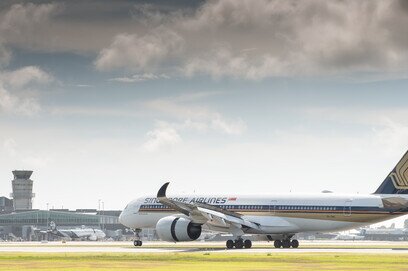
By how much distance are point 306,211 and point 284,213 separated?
236 cm

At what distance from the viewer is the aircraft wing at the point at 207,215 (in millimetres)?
77438

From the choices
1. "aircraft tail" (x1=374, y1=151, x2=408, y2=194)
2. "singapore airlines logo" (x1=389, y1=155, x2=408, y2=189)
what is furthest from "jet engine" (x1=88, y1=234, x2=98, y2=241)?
"singapore airlines logo" (x1=389, y1=155, x2=408, y2=189)

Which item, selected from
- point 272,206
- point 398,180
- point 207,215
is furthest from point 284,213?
point 398,180

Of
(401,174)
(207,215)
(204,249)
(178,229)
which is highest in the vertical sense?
(401,174)

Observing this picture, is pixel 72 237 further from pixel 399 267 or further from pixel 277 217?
pixel 399 267

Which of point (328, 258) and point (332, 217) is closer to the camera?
point (328, 258)

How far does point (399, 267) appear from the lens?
4572cm

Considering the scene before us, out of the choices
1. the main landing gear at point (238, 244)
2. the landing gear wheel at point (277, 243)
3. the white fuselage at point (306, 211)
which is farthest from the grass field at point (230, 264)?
the landing gear wheel at point (277, 243)

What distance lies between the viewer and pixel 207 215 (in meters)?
78.4

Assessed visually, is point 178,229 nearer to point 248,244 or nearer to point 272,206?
point 248,244

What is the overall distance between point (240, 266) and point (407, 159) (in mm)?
34214

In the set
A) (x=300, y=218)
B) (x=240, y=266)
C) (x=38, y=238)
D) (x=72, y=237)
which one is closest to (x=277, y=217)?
(x=300, y=218)

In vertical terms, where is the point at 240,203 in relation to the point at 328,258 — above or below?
above

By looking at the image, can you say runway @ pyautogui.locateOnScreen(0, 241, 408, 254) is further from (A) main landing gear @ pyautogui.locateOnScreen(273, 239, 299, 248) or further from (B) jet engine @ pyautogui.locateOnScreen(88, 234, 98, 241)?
(B) jet engine @ pyautogui.locateOnScreen(88, 234, 98, 241)
